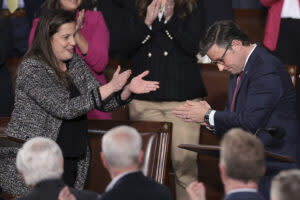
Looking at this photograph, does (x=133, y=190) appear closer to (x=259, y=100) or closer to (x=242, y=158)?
(x=242, y=158)

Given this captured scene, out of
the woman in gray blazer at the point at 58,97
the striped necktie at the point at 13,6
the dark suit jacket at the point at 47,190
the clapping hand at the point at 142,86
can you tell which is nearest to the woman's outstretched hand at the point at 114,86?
the woman in gray blazer at the point at 58,97

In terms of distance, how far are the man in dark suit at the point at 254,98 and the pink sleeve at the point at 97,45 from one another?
41.2 inches

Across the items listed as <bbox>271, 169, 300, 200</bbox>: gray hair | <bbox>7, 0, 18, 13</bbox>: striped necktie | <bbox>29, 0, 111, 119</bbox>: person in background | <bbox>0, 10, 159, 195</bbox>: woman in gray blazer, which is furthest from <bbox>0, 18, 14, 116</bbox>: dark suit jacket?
<bbox>271, 169, 300, 200</bbox>: gray hair

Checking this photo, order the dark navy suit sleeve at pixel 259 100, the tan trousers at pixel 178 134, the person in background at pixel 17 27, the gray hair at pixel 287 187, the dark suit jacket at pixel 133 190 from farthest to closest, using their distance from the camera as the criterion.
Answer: the person in background at pixel 17 27 < the tan trousers at pixel 178 134 < the dark navy suit sleeve at pixel 259 100 < the dark suit jacket at pixel 133 190 < the gray hair at pixel 287 187

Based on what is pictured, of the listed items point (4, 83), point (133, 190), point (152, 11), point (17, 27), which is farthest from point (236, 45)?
point (17, 27)

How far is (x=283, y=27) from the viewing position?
4852mm

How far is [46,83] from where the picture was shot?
354 cm

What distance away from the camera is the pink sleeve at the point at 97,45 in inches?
175

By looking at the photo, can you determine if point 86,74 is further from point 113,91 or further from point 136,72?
point 136,72

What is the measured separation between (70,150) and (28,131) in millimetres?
261

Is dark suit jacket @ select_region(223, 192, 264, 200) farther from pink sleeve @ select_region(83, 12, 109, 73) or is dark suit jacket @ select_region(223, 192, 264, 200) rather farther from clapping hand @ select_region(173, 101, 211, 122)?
pink sleeve @ select_region(83, 12, 109, 73)

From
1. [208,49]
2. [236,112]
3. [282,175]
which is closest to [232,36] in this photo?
[208,49]

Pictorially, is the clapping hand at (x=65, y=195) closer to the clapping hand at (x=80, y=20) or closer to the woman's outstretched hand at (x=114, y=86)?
the woman's outstretched hand at (x=114, y=86)

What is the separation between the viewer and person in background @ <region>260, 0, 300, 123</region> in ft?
15.8
